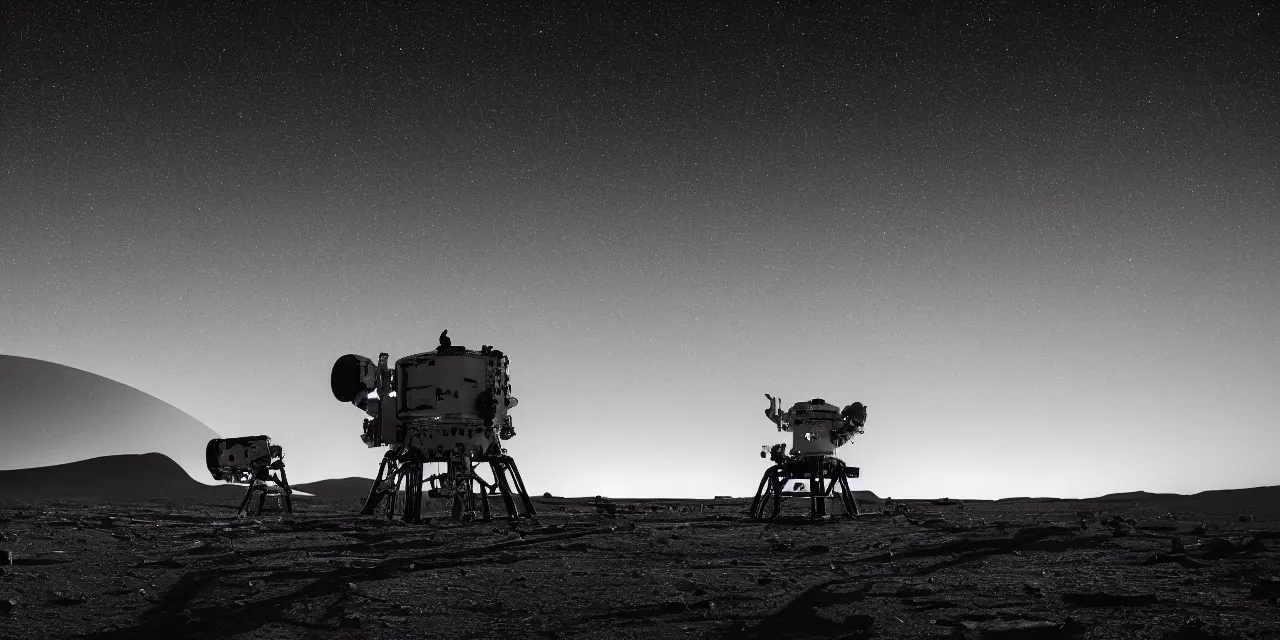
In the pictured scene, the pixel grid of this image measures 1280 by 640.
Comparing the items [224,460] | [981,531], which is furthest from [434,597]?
[224,460]

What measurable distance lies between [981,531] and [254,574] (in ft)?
40.8

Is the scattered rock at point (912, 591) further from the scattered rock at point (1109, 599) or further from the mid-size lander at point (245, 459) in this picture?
the mid-size lander at point (245, 459)

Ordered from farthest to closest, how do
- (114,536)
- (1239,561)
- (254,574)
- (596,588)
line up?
(114,536) → (1239,561) → (254,574) → (596,588)

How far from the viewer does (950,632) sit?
7.19 meters

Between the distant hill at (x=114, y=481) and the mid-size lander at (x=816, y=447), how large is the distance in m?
61.4

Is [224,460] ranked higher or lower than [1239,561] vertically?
higher

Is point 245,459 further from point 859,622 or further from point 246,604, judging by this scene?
point 859,622

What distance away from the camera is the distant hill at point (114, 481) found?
76.2 meters

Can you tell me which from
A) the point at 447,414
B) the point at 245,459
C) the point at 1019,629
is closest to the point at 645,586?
the point at 1019,629

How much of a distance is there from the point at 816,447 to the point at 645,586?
14484 mm

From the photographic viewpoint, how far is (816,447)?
23.5m

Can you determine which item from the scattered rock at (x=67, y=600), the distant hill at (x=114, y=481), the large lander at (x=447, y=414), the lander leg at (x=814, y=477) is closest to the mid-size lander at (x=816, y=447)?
the lander leg at (x=814, y=477)

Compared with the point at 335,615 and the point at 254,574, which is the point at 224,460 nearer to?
the point at 254,574

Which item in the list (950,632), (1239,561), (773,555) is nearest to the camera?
(950,632)
